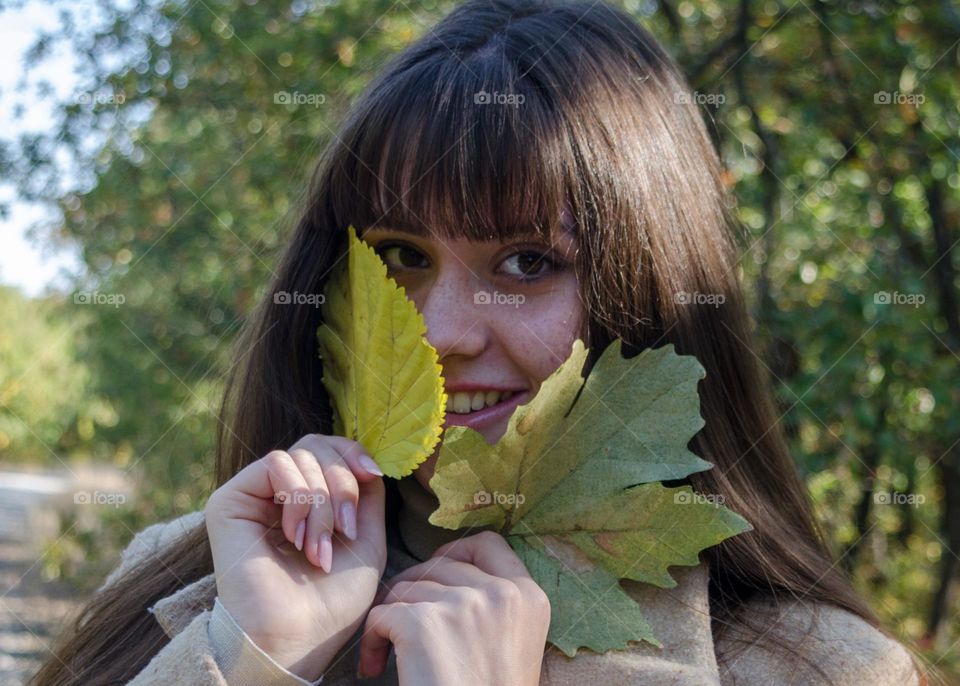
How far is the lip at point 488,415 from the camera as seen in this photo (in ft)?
4.58

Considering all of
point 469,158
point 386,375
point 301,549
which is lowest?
point 301,549

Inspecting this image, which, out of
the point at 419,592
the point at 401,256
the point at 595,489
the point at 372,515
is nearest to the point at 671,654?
the point at 595,489

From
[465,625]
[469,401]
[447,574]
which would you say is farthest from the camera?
[469,401]

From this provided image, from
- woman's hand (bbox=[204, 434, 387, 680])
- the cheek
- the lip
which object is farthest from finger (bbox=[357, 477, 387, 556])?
the cheek

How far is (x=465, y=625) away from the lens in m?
1.20

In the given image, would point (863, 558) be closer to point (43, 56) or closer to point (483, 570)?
point (483, 570)

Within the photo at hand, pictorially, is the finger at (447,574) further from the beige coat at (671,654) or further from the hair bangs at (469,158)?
the hair bangs at (469,158)

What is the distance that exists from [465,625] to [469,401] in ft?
1.07

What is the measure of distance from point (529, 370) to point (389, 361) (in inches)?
7.4

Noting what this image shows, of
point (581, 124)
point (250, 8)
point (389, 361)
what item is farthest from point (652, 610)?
point (250, 8)

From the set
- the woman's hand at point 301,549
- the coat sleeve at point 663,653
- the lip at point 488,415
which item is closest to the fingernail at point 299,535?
the woman's hand at point 301,549

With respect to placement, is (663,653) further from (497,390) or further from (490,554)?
(497,390)

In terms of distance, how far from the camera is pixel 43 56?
364cm

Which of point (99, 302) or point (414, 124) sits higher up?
point (414, 124)
